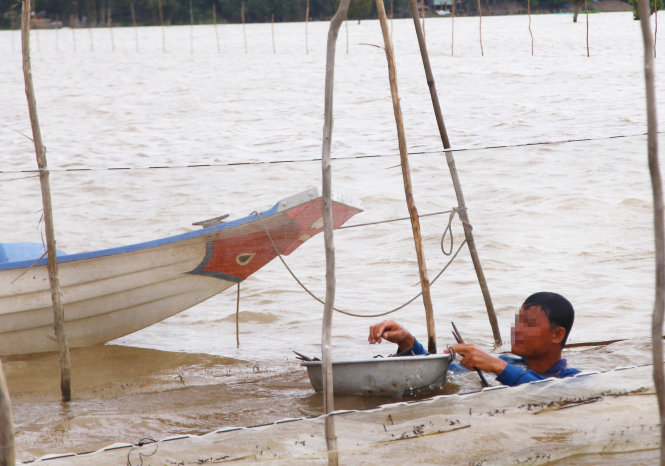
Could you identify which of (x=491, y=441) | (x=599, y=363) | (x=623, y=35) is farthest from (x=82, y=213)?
(x=623, y=35)

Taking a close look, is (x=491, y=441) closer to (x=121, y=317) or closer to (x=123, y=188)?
(x=121, y=317)

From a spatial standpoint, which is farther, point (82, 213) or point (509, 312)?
point (82, 213)

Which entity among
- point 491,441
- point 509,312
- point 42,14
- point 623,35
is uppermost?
point 42,14

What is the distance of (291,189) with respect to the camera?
599cm

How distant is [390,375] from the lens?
2.69 meters

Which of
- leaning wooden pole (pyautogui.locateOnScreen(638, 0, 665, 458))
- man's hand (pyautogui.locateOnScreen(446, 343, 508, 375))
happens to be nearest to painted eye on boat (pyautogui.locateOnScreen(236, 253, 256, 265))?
man's hand (pyautogui.locateOnScreen(446, 343, 508, 375))

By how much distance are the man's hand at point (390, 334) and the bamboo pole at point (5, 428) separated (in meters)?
1.34

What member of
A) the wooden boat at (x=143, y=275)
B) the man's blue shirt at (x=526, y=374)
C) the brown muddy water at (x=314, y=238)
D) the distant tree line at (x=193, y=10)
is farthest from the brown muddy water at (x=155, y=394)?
the distant tree line at (x=193, y=10)

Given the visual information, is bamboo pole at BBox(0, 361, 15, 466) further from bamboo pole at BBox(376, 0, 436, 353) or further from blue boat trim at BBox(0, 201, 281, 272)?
blue boat trim at BBox(0, 201, 281, 272)

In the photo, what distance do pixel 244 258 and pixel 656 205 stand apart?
Result: 2.25 m

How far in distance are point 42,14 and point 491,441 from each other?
48.9 meters

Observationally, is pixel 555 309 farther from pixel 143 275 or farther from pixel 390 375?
pixel 143 275

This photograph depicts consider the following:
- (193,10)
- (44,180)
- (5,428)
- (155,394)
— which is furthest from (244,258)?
(193,10)

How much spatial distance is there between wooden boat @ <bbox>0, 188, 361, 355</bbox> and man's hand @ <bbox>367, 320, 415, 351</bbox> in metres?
0.72
